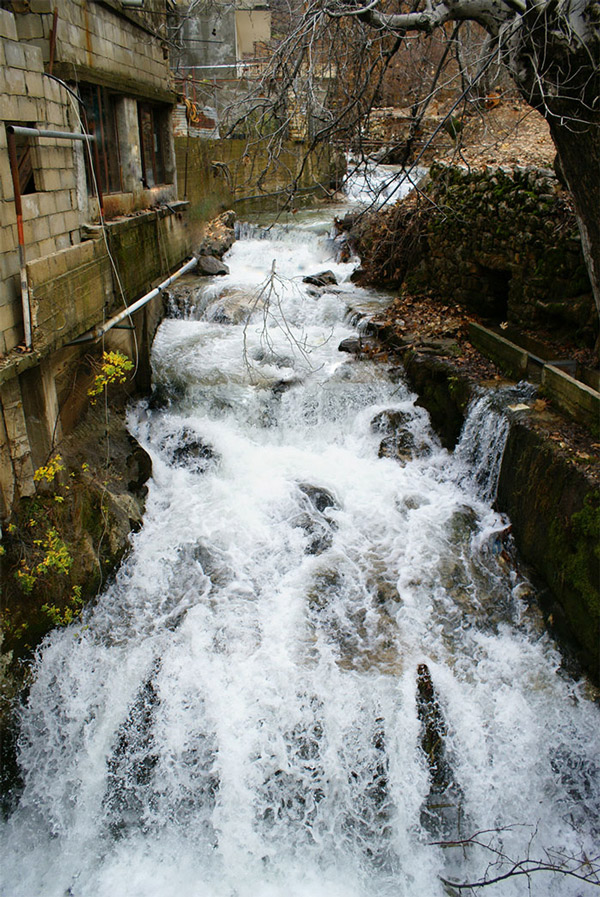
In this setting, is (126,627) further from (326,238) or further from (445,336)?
(326,238)

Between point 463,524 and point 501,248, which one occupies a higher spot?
point 501,248

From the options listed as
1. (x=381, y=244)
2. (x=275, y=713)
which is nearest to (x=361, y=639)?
(x=275, y=713)

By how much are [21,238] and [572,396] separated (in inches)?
213

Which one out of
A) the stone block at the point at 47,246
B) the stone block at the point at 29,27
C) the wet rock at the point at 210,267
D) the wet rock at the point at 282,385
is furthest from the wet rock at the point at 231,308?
the stone block at the point at 29,27

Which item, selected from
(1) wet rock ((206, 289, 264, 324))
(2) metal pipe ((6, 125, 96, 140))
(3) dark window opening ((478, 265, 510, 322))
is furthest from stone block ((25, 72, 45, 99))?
(3) dark window opening ((478, 265, 510, 322))

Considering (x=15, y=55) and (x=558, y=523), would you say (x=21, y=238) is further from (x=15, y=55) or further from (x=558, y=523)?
(x=558, y=523)

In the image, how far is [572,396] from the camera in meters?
6.39

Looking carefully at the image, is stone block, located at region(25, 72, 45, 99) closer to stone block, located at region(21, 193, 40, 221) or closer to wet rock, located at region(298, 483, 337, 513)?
stone block, located at region(21, 193, 40, 221)

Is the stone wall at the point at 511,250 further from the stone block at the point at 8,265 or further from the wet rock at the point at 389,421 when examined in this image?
the stone block at the point at 8,265

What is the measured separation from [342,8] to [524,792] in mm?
6137

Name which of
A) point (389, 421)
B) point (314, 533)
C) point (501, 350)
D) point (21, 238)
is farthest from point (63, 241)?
point (501, 350)

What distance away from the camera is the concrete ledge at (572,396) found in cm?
605

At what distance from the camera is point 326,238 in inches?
564

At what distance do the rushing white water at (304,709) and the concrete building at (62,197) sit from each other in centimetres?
190
